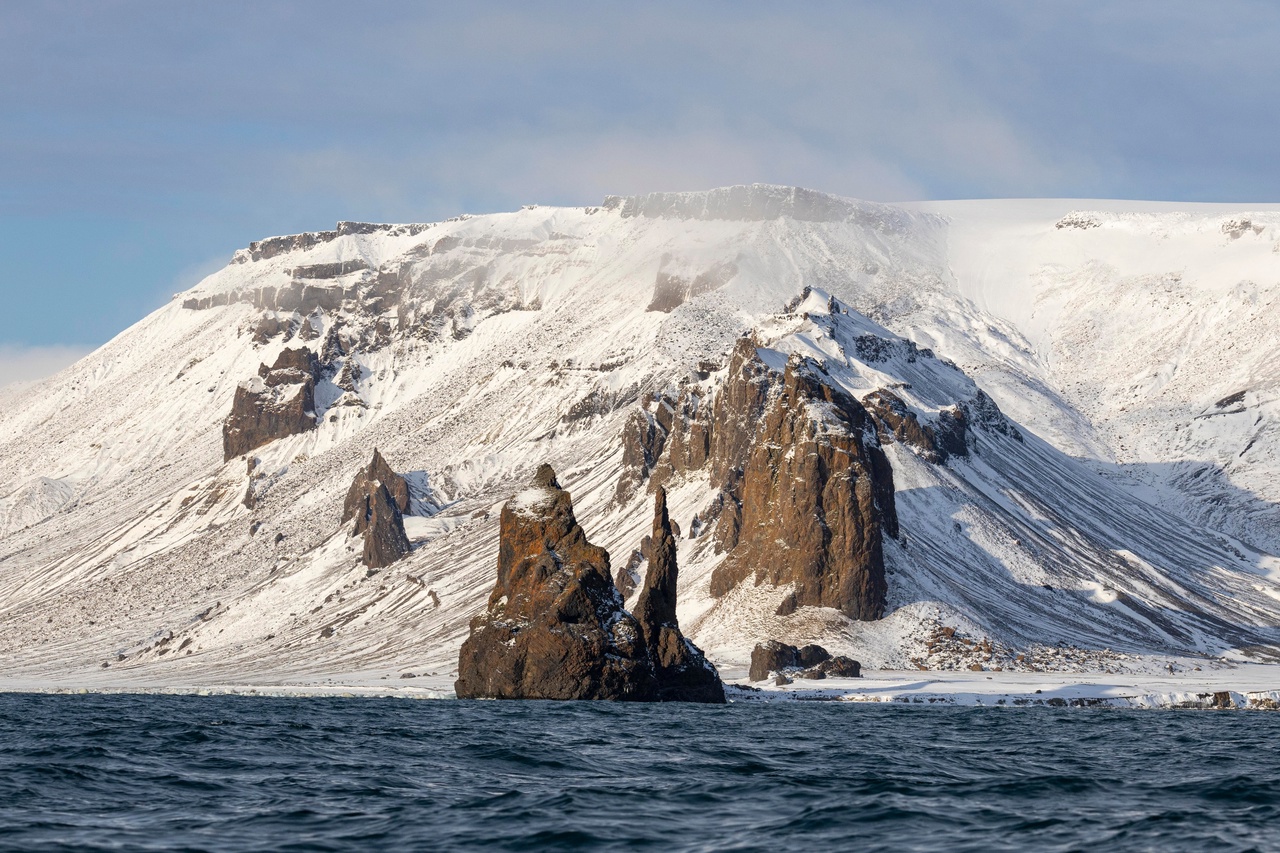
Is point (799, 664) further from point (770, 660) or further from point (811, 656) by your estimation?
point (770, 660)

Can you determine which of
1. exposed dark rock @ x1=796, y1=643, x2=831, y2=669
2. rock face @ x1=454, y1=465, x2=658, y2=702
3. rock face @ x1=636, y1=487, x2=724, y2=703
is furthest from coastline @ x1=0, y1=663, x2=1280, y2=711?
rock face @ x1=454, y1=465, x2=658, y2=702

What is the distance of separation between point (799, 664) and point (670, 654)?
158 ft

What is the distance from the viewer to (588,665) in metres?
120

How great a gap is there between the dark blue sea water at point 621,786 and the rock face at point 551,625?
28322mm

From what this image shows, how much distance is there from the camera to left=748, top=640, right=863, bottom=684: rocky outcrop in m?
168

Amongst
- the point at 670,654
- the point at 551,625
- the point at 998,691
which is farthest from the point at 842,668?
the point at 551,625

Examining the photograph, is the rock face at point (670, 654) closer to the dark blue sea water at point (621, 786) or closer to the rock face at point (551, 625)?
the rock face at point (551, 625)

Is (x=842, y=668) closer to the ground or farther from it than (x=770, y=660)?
closer to the ground

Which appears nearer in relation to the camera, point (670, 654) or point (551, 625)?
point (551, 625)

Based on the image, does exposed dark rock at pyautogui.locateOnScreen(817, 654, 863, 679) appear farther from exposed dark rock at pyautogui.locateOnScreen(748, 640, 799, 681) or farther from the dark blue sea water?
the dark blue sea water

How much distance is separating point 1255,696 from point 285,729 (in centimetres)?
9776

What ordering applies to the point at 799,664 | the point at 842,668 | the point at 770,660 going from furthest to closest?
the point at 799,664
the point at 842,668
the point at 770,660

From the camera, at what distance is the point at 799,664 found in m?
175

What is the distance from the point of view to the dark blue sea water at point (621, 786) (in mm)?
44281
